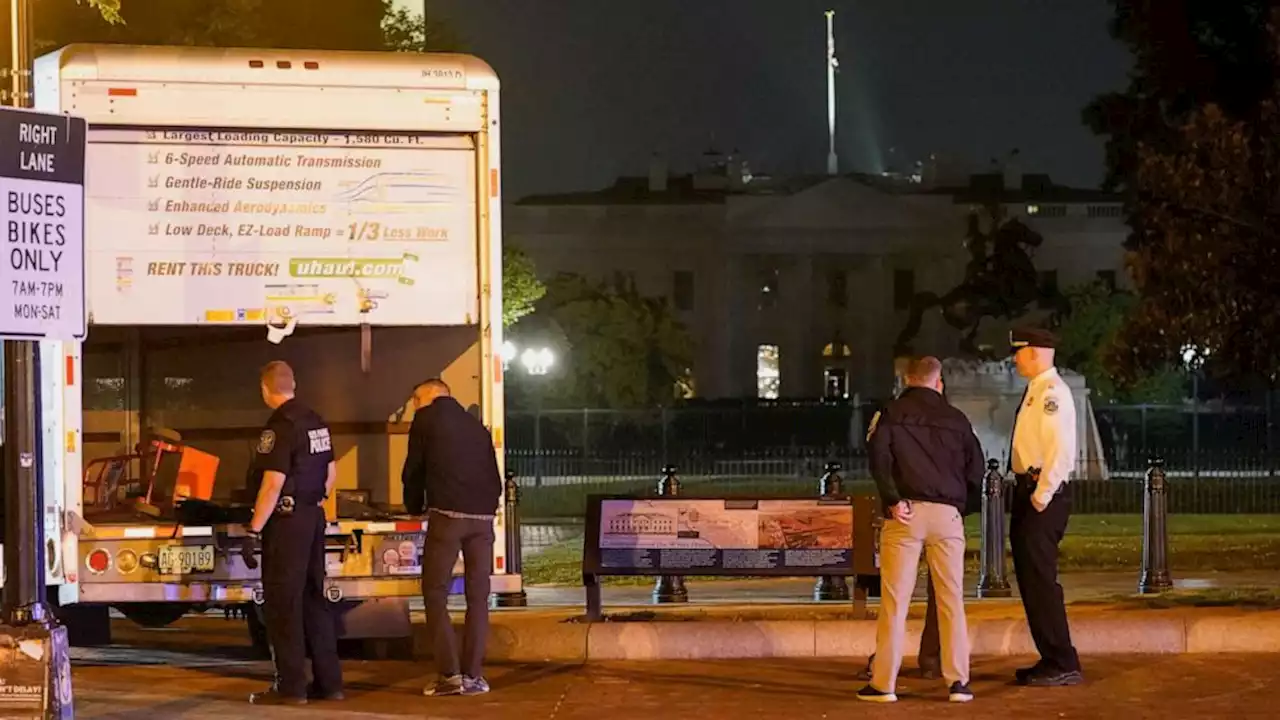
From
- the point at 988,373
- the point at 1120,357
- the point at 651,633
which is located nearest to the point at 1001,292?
the point at 988,373

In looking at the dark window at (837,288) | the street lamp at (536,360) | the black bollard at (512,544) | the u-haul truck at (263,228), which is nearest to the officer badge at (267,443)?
the u-haul truck at (263,228)

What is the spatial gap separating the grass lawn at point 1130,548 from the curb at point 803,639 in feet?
20.4

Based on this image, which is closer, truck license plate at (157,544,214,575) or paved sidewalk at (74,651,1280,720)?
paved sidewalk at (74,651,1280,720)

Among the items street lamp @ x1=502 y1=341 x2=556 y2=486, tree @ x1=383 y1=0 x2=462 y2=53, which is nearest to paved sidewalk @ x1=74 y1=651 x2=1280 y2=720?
tree @ x1=383 y1=0 x2=462 y2=53

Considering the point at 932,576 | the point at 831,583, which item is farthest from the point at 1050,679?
the point at 831,583

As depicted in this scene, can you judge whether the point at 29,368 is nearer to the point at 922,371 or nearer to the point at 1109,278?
the point at 922,371

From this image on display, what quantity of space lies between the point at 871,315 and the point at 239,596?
6988cm

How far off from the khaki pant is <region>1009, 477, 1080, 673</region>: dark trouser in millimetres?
464

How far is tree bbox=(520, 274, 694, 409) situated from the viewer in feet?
184

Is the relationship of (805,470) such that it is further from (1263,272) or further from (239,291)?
(239,291)

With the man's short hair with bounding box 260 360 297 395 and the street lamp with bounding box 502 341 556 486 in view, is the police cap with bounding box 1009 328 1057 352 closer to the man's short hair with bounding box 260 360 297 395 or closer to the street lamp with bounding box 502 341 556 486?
the man's short hair with bounding box 260 360 297 395

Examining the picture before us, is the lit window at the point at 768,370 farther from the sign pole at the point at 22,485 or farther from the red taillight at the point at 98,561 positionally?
the sign pole at the point at 22,485

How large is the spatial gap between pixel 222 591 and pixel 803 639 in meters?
3.42

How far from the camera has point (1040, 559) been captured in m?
10.4
